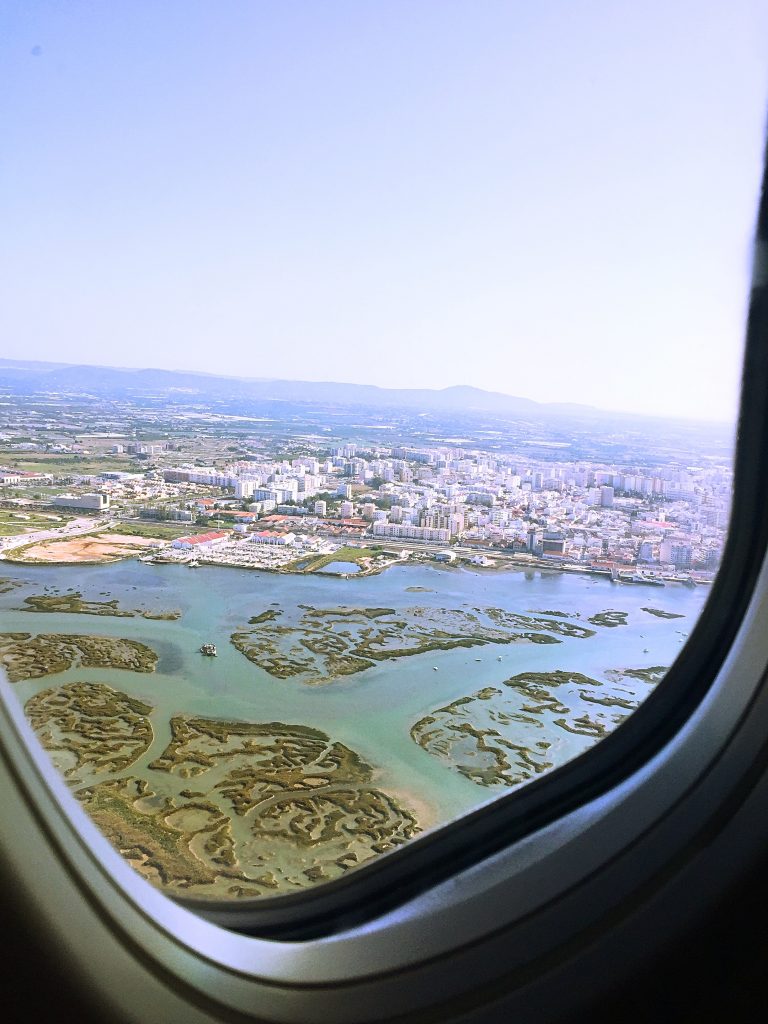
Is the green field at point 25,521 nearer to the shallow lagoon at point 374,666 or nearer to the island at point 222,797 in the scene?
the shallow lagoon at point 374,666

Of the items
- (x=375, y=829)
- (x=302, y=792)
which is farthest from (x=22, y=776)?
(x=302, y=792)

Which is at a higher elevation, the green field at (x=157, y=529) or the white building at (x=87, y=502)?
the white building at (x=87, y=502)

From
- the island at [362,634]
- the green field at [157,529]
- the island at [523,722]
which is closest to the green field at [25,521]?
the green field at [157,529]

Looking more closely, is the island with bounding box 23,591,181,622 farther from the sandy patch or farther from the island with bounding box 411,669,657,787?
the island with bounding box 411,669,657,787

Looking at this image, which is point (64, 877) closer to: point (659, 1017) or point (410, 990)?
point (410, 990)

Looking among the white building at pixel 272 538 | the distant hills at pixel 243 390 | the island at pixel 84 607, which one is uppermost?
the distant hills at pixel 243 390

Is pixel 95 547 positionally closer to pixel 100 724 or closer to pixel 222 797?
pixel 100 724

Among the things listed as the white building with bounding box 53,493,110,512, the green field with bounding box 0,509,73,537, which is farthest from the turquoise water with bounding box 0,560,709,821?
the white building with bounding box 53,493,110,512
